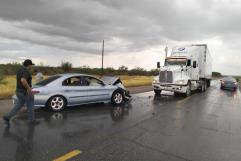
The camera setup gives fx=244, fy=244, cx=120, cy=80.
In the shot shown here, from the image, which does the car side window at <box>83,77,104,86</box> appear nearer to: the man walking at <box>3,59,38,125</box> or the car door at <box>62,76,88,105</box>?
the car door at <box>62,76,88,105</box>

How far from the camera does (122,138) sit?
6102 millimetres

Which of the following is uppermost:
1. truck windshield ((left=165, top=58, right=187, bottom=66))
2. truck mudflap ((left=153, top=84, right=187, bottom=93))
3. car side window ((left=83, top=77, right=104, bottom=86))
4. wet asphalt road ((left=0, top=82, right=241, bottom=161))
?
truck windshield ((left=165, top=58, right=187, bottom=66))

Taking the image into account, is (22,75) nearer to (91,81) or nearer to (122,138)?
(122,138)

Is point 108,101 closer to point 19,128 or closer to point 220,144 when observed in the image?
point 19,128

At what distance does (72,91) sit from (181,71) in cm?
1008

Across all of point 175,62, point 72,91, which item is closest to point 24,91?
point 72,91

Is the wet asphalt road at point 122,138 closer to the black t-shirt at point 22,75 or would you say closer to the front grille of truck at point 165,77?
the black t-shirt at point 22,75

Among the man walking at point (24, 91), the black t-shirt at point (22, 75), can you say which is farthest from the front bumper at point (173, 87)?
the black t-shirt at point (22, 75)

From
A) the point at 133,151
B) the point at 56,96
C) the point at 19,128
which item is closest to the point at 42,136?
the point at 19,128

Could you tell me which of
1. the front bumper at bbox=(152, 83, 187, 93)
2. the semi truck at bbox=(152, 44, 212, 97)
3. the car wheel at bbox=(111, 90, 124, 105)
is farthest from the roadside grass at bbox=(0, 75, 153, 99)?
the front bumper at bbox=(152, 83, 187, 93)

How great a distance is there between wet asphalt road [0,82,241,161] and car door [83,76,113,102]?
6.50ft

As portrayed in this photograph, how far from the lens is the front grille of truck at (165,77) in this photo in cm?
1759

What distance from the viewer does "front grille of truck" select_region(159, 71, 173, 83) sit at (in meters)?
17.6

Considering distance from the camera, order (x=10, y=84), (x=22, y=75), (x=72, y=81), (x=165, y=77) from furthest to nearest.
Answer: (x=10, y=84), (x=165, y=77), (x=72, y=81), (x=22, y=75)
